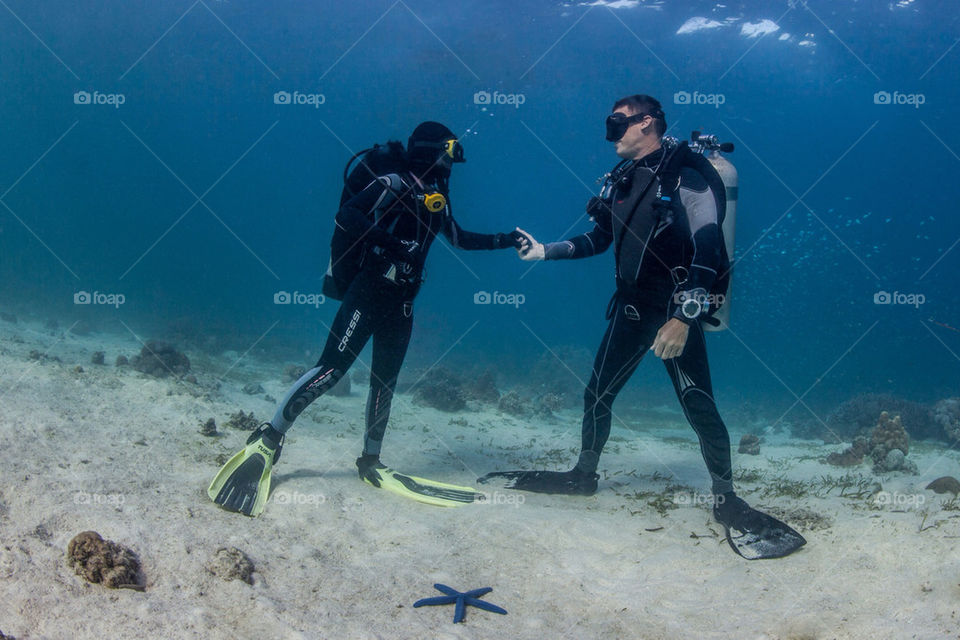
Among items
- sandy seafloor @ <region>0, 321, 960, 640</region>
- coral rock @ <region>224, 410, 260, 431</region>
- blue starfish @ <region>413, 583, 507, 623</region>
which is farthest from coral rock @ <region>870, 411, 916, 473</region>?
coral rock @ <region>224, 410, 260, 431</region>

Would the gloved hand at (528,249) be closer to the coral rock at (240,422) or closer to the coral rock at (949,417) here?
the coral rock at (240,422)

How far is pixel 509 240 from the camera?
568 cm

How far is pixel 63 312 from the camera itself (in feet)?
76.3

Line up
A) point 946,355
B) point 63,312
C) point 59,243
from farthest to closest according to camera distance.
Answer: point 59,243
point 946,355
point 63,312

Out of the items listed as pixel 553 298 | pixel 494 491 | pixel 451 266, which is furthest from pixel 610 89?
pixel 451 266

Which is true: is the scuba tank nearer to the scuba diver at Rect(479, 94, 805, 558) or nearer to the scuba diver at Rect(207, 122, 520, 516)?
the scuba diver at Rect(479, 94, 805, 558)

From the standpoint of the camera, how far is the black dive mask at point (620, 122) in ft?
16.4

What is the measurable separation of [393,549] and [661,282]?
3252mm

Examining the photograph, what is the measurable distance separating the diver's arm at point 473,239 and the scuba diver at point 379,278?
7 centimetres

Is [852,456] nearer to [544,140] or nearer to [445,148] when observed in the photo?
[445,148]

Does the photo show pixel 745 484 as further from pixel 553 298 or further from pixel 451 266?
pixel 451 266

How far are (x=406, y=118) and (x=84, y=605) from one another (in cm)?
5371

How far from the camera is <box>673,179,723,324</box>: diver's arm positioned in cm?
419

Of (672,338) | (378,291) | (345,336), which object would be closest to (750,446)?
(672,338)
